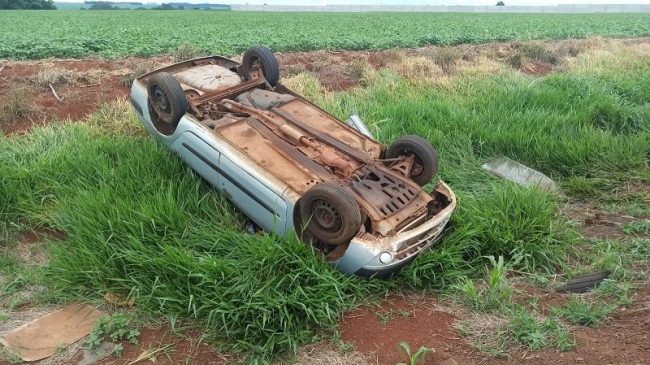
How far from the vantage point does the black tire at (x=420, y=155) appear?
13.4ft

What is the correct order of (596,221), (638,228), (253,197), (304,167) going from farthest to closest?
(596,221) < (638,228) < (304,167) < (253,197)

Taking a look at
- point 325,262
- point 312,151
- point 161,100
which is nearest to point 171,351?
point 325,262

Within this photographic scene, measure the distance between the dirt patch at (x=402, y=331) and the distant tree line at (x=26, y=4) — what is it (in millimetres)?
59522

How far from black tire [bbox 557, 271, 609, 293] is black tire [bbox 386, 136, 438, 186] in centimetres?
122

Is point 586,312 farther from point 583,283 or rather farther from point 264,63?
point 264,63

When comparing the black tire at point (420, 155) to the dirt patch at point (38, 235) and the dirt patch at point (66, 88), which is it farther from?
the dirt patch at point (66, 88)

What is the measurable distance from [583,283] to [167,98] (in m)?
3.39

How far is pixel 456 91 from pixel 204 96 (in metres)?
4.72

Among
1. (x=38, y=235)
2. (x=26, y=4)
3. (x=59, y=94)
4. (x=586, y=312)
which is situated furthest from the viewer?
(x=26, y=4)

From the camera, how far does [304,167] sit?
3.83 m

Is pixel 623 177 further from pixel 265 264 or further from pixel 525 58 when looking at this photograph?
pixel 525 58

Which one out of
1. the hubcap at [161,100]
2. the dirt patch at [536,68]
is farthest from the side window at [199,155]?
the dirt patch at [536,68]

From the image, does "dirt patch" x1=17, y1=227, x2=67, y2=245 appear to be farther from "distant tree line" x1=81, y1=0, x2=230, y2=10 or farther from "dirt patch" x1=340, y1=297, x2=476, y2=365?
"distant tree line" x1=81, y1=0, x2=230, y2=10

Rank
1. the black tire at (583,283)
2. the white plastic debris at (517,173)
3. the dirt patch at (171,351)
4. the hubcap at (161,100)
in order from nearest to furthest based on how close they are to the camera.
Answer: the dirt patch at (171,351) < the black tire at (583,283) < the hubcap at (161,100) < the white plastic debris at (517,173)
